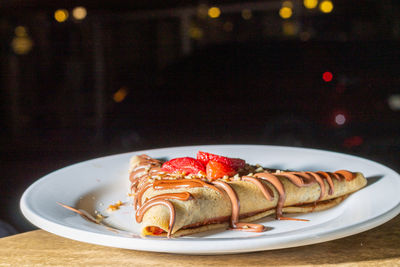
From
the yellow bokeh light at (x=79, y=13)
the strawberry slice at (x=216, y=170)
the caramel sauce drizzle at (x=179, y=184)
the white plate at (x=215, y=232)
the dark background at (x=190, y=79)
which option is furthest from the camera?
the yellow bokeh light at (x=79, y=13)

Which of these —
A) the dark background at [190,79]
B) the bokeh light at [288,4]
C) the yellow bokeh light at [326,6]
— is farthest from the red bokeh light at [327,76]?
the bokeh light at [288,4]

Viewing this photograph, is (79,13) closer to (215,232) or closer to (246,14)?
(246,14)

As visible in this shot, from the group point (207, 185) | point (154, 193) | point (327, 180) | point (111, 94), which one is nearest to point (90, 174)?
point (154, 193)

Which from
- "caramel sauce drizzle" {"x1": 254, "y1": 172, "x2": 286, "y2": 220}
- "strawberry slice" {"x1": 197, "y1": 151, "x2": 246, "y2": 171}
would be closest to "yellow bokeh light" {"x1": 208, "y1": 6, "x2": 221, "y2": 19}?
"strawberry slice" {"x1": 197, "y1": 151, "x2": 246, "y2": 171}

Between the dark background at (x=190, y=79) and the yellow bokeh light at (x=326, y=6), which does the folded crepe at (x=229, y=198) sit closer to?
the dark background at (x=190, y=79)

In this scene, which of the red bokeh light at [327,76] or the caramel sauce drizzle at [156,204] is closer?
the caramel sauce drizzle at [156,204]

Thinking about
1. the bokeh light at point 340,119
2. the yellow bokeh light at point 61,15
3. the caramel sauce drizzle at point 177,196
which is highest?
the yellow bokeh light at point 61,15

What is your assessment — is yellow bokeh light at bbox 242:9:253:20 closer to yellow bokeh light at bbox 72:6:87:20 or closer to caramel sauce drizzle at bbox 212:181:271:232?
yellow bokeh light at bbox 72:6:87:20
